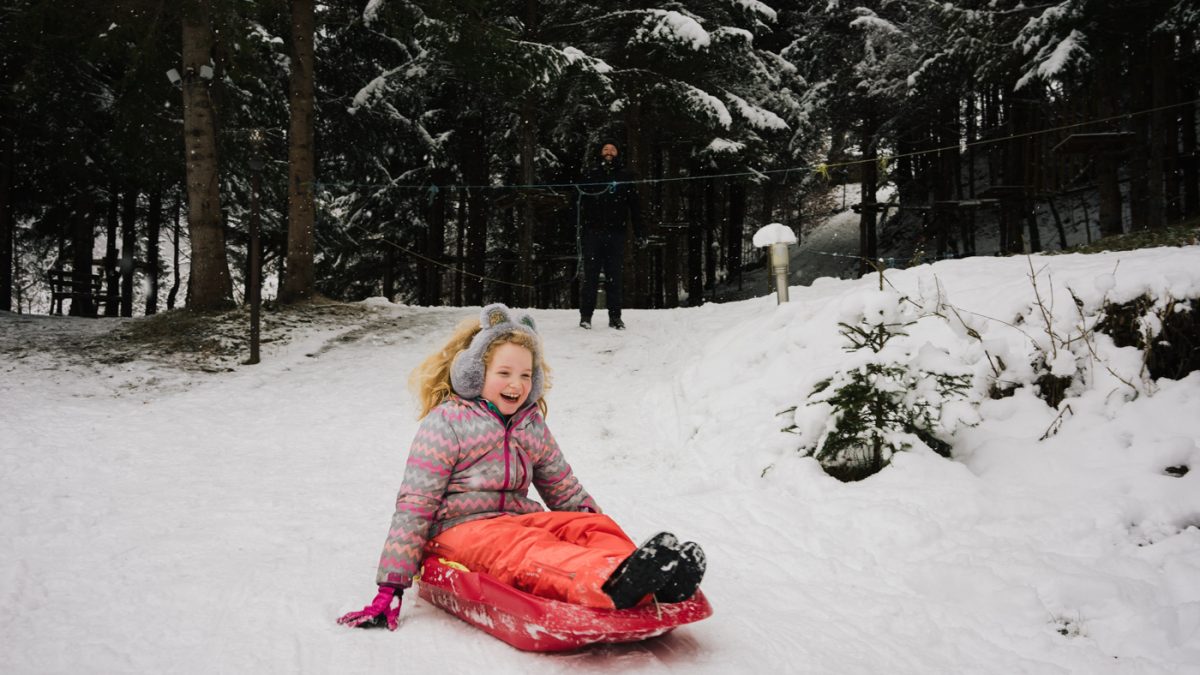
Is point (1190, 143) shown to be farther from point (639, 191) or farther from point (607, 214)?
point (607, 214)

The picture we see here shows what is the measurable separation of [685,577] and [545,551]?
0.48 meters

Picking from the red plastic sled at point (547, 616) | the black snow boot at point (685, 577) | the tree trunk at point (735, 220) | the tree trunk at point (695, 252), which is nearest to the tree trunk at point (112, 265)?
the tree trunk at point (695, 252)

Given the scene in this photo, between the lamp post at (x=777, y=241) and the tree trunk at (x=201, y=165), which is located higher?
the tree trunk at (x=201, y=165)

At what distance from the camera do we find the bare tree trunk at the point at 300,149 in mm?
11133

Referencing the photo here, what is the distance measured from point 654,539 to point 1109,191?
50.7 feet

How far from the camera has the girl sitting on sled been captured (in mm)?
2217

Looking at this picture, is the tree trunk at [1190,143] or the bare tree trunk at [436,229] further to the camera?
the bare tree trunk at [436,229]

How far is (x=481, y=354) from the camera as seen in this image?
2.90 m

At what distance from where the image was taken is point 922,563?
3244 millimetres

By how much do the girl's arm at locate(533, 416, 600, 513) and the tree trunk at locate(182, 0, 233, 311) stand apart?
29.8 ft

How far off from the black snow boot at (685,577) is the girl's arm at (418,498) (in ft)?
2.97

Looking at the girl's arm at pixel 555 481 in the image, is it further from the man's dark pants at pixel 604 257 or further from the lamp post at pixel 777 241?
the man's dark pants at pixel 604 257

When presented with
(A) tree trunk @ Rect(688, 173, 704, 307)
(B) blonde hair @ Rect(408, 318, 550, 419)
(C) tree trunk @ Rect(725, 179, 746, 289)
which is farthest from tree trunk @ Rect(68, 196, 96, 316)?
(B) blonde hair @ Rect(408, 318, 550, 419)

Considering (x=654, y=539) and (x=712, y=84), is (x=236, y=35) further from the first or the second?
(x=654, y=539)
